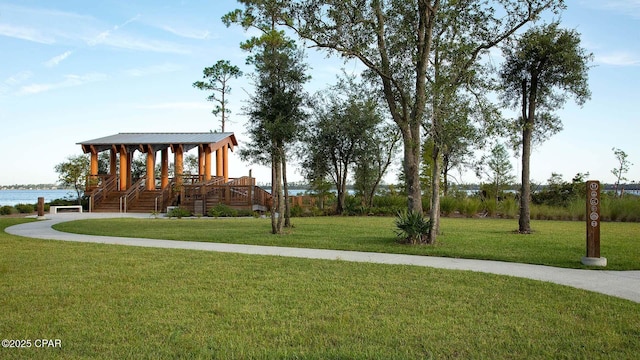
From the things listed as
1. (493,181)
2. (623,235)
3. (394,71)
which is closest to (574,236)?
(623,235)

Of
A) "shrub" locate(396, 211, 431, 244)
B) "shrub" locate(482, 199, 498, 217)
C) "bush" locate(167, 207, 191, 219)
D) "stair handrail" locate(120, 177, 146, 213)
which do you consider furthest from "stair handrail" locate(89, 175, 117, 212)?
"shrub" locate(396, 211, 431, 244)

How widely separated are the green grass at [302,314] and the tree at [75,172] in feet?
78.4

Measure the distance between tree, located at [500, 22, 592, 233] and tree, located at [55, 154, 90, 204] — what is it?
973 inches

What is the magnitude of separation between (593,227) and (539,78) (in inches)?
344

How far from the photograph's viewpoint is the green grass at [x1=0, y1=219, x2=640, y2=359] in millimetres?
4242

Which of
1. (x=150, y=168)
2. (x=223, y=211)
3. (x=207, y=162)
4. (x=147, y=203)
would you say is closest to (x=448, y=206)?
(x=223, y=211)

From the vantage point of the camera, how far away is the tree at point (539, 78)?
15195 millimetres

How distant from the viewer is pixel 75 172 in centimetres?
3012

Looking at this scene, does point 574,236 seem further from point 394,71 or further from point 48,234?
point 48,234

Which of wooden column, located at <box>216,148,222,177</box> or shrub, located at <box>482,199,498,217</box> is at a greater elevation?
wooden column, located at <box>216,148,222,177</box>

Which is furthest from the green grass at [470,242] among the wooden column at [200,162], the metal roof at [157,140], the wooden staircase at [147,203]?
the wooden column at [200,162]

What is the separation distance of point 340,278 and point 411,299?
1.58 m

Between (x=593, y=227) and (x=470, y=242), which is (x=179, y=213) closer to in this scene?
(x=470, y=242)

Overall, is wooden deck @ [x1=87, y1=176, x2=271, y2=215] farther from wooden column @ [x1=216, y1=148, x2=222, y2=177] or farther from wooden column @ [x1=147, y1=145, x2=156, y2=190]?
wooden column @ [x1=216, y1=148, x2=222, y2=177]
